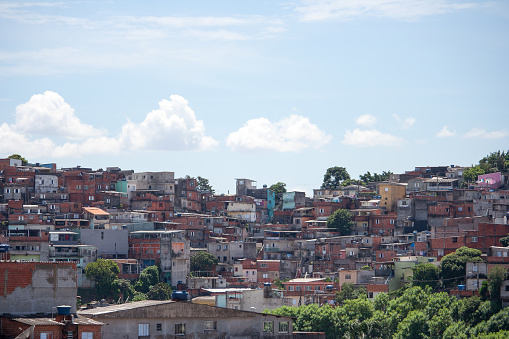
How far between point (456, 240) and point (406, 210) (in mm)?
14051

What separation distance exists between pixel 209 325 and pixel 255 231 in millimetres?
65241

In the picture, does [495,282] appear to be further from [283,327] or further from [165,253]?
[283,327]

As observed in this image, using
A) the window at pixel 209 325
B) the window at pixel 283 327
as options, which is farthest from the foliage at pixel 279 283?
the window at pixel 209 325

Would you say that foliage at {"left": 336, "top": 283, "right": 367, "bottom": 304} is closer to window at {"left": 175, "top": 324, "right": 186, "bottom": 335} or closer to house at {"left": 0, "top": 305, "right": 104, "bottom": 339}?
window at {"left": 175, "top": 324, "right": 186, "bottom": 335}

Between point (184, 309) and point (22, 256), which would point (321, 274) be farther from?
point (184, 309)

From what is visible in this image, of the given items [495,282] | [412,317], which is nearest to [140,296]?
[412,317]

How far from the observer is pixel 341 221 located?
3964 inches

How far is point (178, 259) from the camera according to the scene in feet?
292

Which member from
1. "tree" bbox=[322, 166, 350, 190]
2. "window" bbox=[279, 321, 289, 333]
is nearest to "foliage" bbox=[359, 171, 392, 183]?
"tree" bbox=[322, 166, 350, 190]

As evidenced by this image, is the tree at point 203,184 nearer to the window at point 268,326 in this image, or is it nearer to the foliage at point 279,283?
the foliage at point 279,283

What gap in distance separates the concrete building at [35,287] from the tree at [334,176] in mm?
91782

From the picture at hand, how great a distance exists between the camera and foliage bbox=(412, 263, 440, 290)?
256 ft

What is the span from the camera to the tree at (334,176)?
13119cm

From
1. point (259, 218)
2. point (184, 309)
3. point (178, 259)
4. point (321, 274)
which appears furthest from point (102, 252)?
point (184, 309)
